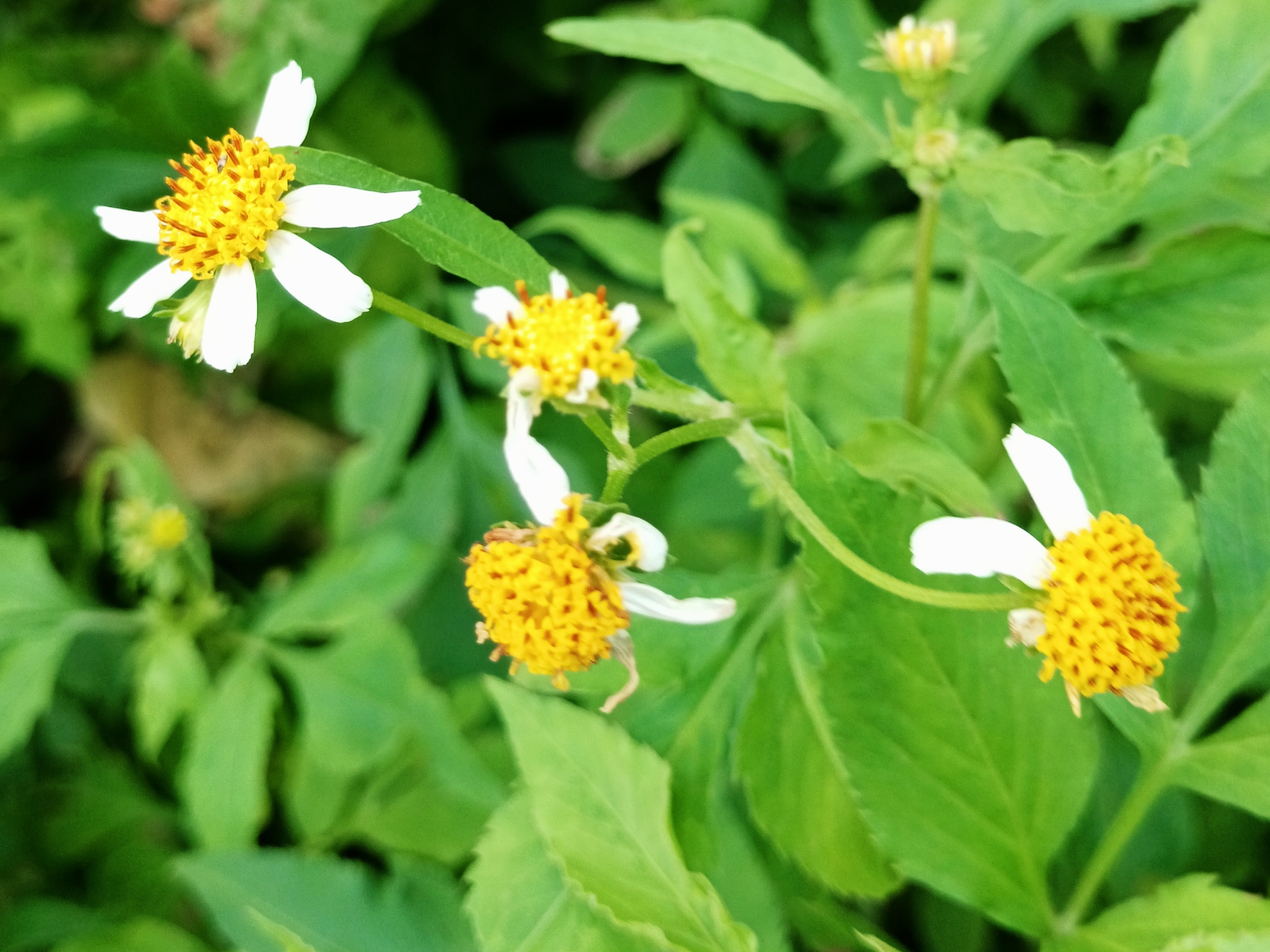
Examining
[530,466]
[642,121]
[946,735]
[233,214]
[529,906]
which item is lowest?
[529,906]

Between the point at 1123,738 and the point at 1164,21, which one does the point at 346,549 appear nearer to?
the point at 1123,738

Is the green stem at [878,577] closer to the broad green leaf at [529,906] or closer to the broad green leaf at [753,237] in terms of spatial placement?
the broad green leaf at [529,906]

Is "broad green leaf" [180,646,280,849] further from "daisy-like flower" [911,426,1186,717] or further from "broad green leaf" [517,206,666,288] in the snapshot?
"daisy-like flower" [911,426,1186,717]

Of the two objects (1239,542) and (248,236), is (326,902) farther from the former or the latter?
(1239,542)

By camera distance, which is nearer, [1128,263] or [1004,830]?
[1004,830]

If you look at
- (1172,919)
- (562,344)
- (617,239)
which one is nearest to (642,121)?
(617,239)

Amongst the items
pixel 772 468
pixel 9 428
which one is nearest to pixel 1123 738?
pixel 772 468
